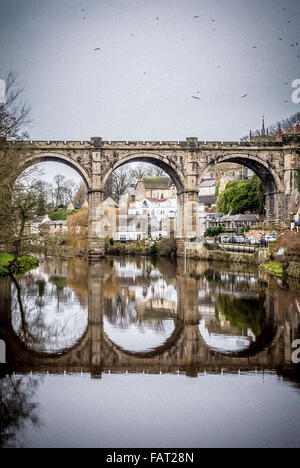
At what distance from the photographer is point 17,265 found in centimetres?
2552

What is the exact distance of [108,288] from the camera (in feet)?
67.6

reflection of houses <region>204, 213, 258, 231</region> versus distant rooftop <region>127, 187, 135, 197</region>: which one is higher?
distant rooftop <region>127, 187, 135, 197</region>

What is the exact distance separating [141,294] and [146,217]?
4260 cm

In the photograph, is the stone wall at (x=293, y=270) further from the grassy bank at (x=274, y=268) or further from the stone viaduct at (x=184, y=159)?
the stone viaduct at (x=184, y=159)

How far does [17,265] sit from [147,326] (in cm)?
1445

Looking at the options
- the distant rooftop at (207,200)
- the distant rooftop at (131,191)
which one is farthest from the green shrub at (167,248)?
the distant rooftop at (207,200)

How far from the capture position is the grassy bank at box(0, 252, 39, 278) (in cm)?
2339

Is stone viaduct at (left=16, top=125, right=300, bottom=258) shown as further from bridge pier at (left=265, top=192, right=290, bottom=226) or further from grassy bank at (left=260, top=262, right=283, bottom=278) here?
grassy bank at (left=260, top=262, right=283, bottom=278)

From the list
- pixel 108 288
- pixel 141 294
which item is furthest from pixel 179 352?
pixel 108 288

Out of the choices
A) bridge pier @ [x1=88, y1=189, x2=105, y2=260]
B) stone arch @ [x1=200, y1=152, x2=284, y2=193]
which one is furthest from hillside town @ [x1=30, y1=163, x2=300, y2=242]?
→ bridge pier @ [x1=88, y1=189, x2=105, y2=260]

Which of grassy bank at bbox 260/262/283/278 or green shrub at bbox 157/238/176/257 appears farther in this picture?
green shrub at bbox 157/238/176/257

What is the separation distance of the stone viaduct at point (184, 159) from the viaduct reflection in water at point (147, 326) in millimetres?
16918

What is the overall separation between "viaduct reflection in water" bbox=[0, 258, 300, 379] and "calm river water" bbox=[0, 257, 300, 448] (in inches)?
1.4
